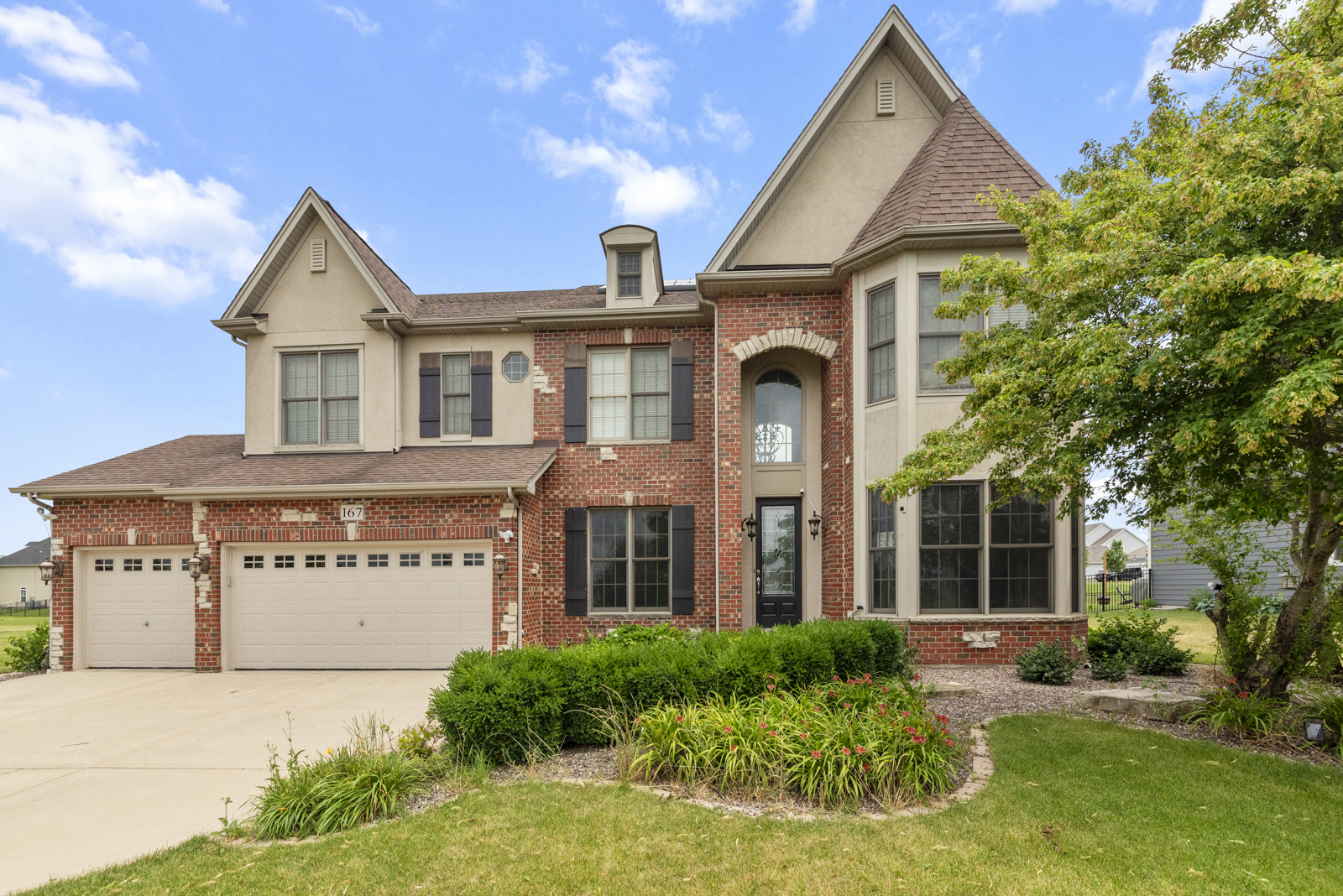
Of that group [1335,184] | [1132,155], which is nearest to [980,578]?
[1132,155]

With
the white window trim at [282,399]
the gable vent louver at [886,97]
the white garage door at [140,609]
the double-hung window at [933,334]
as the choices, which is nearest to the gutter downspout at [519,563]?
the white window trim at [282,399]

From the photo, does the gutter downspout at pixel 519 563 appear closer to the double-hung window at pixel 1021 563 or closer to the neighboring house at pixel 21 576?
the double-hung window at pixel 1021 563

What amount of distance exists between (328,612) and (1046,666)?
36.3 feet

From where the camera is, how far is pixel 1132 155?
24.5 feet

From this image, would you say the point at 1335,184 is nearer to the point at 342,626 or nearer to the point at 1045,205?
the point at 1045,205

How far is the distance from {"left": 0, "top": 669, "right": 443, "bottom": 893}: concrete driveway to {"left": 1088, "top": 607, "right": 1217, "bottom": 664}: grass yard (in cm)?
1089

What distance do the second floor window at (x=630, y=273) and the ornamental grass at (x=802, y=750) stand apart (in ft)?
29.5

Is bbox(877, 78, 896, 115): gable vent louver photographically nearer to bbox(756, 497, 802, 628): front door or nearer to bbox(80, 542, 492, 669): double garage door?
bbox(756, 497, 802, 628): front door

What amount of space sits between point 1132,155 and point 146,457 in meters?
16.7

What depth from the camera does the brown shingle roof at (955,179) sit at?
410 inches

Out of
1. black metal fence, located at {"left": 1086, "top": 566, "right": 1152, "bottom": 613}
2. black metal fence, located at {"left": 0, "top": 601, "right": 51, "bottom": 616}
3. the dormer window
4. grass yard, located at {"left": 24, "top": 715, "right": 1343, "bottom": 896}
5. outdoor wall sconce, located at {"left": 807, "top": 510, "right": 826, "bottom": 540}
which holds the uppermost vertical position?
the dormer window

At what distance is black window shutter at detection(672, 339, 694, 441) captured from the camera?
12.8 meters

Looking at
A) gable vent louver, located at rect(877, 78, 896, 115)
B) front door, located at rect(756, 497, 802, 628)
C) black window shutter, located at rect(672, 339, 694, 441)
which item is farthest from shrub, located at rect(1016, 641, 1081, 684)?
gable vent louver, located at rect(877, 78, 896, 115)

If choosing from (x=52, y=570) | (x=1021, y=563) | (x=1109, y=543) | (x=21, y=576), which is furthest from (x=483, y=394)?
(x=1109, y=543)
